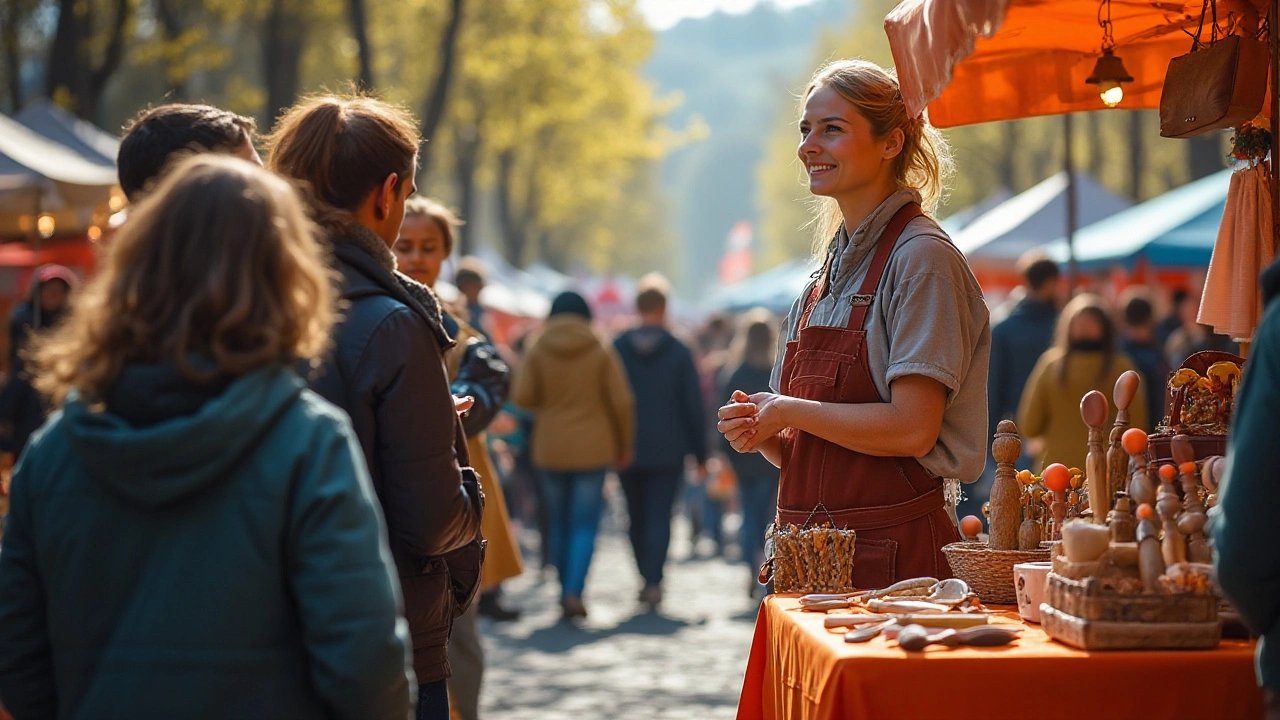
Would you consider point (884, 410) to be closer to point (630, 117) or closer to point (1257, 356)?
point (1257, 356)

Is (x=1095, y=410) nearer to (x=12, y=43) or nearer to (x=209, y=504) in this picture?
(x=209, y=504)

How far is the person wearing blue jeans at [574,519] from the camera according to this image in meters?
9.76

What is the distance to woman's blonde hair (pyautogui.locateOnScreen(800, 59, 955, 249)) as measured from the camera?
362cm

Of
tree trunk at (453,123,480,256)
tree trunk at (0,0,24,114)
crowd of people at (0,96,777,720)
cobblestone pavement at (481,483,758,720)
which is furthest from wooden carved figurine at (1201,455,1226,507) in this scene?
tree trunk at (453,123,480,256)

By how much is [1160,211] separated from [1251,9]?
7963mm

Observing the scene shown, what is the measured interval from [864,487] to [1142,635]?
95 cm

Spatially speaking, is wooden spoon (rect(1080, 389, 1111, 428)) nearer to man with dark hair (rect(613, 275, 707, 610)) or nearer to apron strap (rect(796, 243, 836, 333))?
apron strap (rect(796, 243, 836, 333))

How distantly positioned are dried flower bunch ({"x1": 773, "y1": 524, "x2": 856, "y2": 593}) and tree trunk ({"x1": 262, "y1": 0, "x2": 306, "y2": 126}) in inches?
508

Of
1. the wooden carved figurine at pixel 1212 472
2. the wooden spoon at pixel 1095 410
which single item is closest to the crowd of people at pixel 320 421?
the wooden spoon at pixel 1095 410

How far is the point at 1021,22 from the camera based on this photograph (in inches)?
158

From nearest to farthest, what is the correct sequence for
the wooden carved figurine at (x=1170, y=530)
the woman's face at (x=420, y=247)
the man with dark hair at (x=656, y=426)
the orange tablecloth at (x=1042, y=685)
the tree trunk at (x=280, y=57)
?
the orange tablecloth at (x=1042, y=685), the wooden carved figurine at (x=1170, y=530), the woman's face at (x=420, y=247), the man with dark hair at (x=656, y=426), the tree trunk at (x=280, y=57)

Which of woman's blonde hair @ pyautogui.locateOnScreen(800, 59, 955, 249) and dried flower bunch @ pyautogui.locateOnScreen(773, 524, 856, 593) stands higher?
woman's blonde hair @ pyautogui.locateOnScreen(800, 59, 955, 249)

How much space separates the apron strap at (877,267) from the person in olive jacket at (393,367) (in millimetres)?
1024

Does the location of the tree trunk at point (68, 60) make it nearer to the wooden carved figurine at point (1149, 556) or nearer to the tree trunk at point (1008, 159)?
the wooden carved figurine at point (1149, 556)
